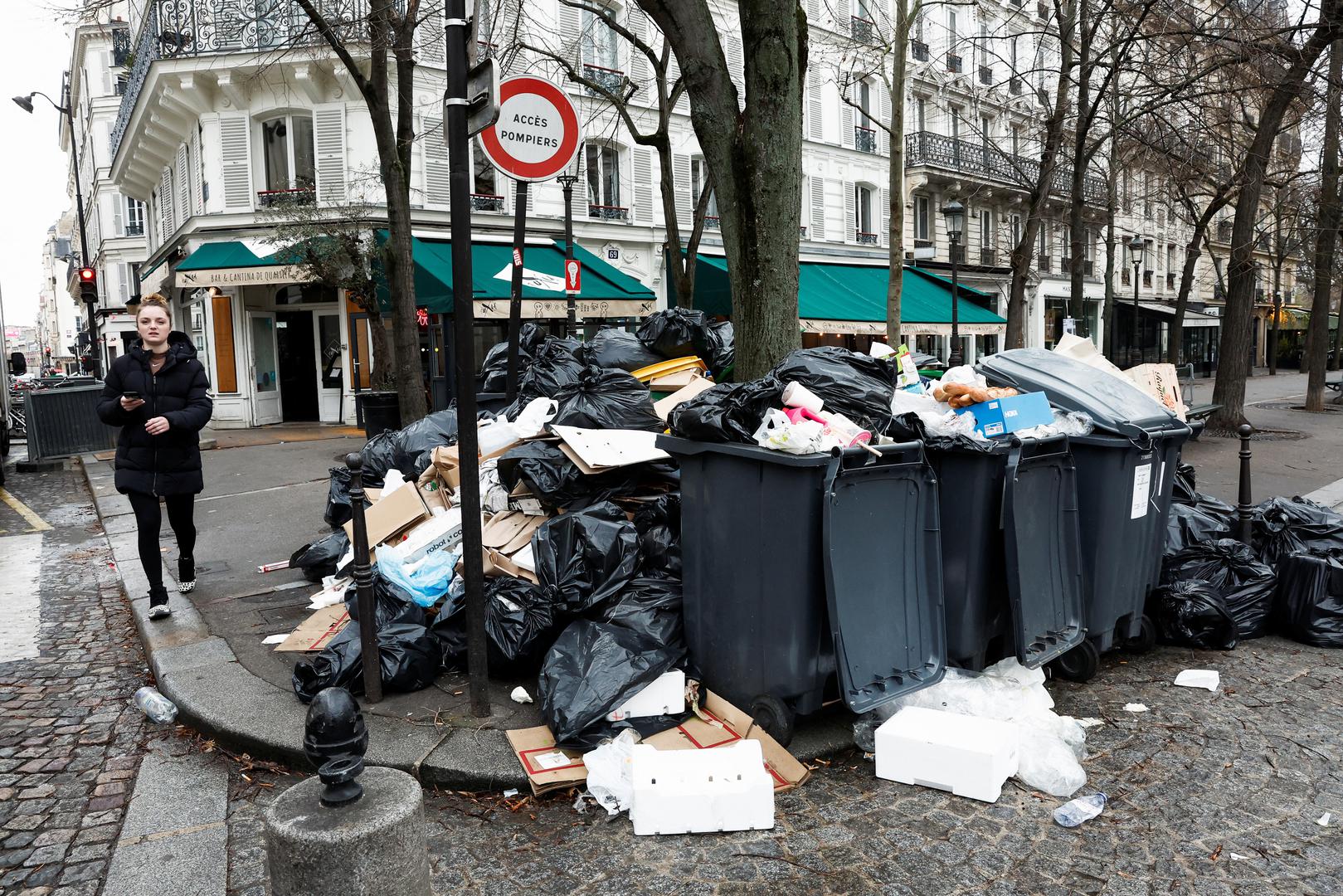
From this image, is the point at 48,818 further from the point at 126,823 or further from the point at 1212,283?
the point at 1212,283

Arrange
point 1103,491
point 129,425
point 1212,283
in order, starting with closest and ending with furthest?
point 1103,491 → point 129,425 → point 1212,283

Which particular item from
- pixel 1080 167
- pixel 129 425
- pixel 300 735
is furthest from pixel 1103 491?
pixel 1080 167

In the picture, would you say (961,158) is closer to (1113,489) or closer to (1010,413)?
(1113,489)

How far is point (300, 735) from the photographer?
142 inches

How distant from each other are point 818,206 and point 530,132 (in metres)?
20.8

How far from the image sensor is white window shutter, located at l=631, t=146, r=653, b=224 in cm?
2061

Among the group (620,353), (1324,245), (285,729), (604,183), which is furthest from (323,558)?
(1324,245)

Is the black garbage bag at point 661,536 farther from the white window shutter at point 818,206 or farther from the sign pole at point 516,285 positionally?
the white window shutter at point 818,206

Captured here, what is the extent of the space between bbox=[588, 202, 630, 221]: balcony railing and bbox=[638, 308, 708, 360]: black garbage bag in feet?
46.9

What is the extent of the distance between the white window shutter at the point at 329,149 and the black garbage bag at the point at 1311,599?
53.0 ft

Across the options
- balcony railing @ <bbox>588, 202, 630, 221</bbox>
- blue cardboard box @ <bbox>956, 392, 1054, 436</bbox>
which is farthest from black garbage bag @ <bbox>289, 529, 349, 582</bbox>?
balcony railing @ <bbox>588, 202, 630, 221</bbox>

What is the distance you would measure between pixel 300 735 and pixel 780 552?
6.33ft

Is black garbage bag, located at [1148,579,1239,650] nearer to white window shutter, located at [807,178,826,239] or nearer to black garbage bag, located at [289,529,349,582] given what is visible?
black garbage bag, located at [289,529,349,582]

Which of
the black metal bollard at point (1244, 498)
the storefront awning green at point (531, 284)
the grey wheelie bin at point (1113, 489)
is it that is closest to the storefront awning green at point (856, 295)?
the storefront awning green at point (531, 284)
